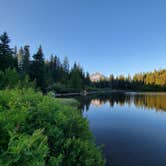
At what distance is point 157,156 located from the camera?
26.0ft

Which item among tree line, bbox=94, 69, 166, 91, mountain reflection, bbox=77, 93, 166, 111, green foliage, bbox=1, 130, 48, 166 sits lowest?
mountain reflection, bbox=77, 93, 166, 111

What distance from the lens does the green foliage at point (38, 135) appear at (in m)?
2.11

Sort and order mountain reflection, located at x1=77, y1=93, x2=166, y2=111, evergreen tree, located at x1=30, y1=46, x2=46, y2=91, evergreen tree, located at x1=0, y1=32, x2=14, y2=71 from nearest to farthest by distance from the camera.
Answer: mountain reflection, located at x1=77, y1=93, x2=166, y2=111 < evergreen tree, located at x1=0, y1=32, x2=14, y2=71 < evergreen tree, located at x1=30, y1=46, x2=46, y2=91

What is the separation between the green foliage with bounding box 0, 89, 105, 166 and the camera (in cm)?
211

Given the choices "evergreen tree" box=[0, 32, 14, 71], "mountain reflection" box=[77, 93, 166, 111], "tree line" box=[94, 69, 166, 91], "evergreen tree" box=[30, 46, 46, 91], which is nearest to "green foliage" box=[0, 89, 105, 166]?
"mountain reflection" box=[77, 93, 166, 111]

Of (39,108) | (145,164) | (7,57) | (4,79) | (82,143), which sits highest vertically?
(7,57)

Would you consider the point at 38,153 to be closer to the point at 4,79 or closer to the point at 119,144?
the point at 119,144

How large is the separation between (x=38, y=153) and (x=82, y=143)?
1833 millimetres

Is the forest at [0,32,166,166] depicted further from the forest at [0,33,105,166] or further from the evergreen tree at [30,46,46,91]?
the evergreen tree at [30,46,46,91]

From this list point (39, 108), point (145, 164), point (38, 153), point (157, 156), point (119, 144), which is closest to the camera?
point (38, 153)

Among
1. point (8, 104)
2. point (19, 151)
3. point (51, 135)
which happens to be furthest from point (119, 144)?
point (19, 151)

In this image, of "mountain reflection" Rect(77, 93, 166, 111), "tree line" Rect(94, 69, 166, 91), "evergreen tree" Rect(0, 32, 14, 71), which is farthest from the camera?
"tree line" Rect(94, 69, 166, 91)

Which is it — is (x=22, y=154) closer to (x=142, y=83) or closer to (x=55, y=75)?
(x=55, y=75)

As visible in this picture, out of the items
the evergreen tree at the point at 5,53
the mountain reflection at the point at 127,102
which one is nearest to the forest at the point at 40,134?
the mountain reflection at the point at 127,102
